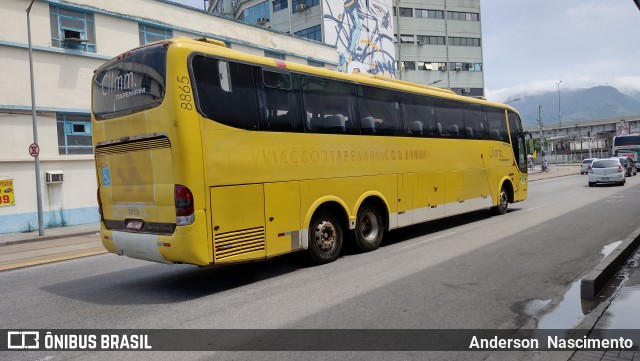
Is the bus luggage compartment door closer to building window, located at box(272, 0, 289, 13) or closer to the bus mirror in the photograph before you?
the bus mirror

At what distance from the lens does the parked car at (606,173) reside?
25328mm

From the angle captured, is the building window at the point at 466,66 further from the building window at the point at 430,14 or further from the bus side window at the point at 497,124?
the bus side window at the point at 497,124

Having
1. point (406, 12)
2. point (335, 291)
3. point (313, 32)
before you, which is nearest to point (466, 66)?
point (406, 12)

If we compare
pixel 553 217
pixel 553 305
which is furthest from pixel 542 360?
pixel 553 217

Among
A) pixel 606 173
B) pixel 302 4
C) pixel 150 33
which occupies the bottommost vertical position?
pixel 606 173

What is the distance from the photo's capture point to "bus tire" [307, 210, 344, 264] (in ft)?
26.3

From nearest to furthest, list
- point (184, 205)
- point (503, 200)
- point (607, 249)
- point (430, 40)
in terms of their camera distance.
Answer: point (184, 205)
point (607, 249)
point (503, 200)
point (430, 40)

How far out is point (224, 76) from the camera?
6766 millimetres

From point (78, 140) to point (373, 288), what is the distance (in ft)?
62.1

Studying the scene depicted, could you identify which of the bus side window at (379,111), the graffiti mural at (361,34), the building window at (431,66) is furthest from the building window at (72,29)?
the building window at (431,66)

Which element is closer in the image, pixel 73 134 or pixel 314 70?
pixel 314 70

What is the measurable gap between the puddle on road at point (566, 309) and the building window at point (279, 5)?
166 ft

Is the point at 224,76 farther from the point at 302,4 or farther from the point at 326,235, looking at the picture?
the point at 302,4

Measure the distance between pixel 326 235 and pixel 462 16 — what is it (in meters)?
72.5
